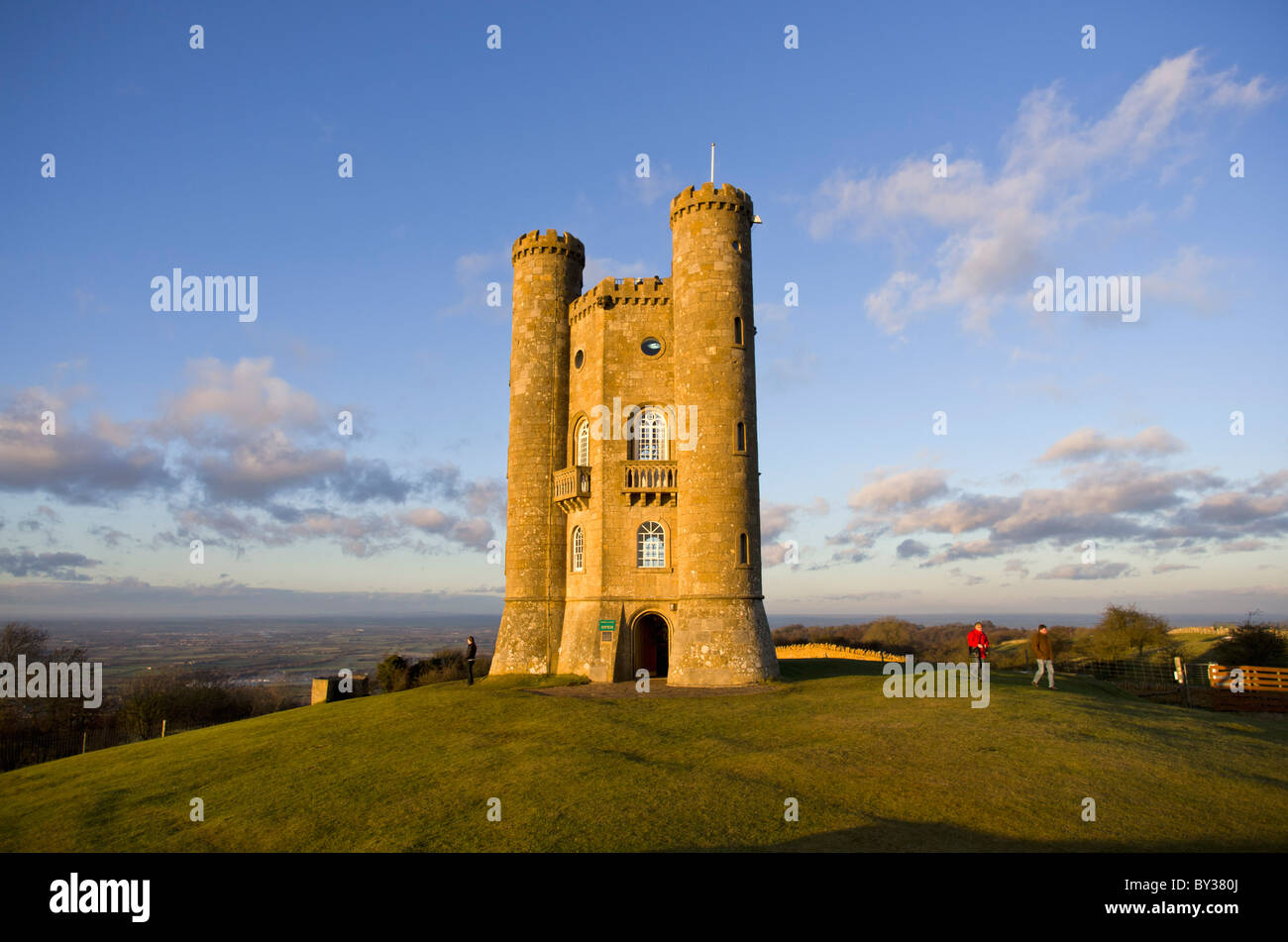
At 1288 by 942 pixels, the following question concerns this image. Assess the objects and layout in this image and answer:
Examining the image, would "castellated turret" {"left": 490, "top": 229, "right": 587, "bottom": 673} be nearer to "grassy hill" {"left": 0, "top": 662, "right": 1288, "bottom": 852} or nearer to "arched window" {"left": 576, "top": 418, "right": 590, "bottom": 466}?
"arched window" {"left": 576, "top": 418, "right": 590, "bottom": 466}

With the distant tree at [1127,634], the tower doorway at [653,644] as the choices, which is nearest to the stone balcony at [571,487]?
the tower doorway at [653,644]

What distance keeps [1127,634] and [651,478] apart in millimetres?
33340

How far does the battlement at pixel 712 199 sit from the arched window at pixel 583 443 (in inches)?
417

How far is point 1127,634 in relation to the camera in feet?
149

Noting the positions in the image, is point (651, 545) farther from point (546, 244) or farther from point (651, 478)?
point (546, 244)

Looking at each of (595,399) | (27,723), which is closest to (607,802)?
(595,399)

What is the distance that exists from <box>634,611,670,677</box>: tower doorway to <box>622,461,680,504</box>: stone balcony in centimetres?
569

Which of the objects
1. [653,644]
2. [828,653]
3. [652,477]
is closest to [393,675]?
[653,644]

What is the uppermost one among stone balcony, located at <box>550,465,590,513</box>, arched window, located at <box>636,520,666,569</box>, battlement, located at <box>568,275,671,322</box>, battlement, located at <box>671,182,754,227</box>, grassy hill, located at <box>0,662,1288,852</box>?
battlement, located at <box>671,182,754,227</box>

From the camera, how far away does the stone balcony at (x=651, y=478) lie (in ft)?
→ 106

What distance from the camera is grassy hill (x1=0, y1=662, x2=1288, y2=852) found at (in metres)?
12.7

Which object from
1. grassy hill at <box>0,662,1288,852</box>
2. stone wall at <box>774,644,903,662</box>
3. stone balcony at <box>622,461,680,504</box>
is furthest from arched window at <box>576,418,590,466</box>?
stone wall at <box>774,644,903,662</box>
